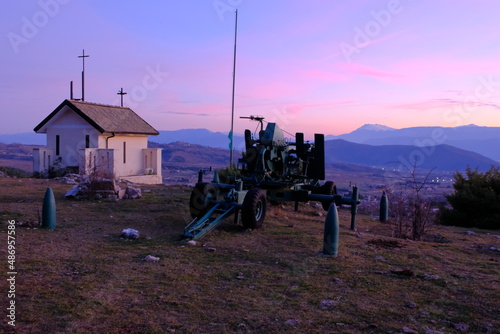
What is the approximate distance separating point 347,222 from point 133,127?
1620 cm

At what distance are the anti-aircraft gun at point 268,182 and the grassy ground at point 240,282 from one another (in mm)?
576

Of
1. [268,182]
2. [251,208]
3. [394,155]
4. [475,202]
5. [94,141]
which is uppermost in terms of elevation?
[94,141]

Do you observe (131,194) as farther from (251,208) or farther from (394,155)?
(394,155)

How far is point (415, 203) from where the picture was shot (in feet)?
33.4

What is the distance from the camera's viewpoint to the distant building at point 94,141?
71.7ft

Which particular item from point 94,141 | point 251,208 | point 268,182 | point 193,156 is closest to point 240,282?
point 251,208

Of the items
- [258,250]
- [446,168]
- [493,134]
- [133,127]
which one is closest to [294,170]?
[258,250]

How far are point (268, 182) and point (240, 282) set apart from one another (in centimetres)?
558

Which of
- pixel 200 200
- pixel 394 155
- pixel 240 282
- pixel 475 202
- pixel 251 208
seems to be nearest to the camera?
pixel 240 282

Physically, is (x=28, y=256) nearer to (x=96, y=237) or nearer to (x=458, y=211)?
(x=96, y=237)

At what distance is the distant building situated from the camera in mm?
21844

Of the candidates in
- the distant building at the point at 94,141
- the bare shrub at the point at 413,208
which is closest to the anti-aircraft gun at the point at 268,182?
the bare shrub at the point at 413,208

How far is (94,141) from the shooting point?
22328 mm

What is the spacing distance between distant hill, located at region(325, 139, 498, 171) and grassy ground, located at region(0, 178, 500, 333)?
127 feet
